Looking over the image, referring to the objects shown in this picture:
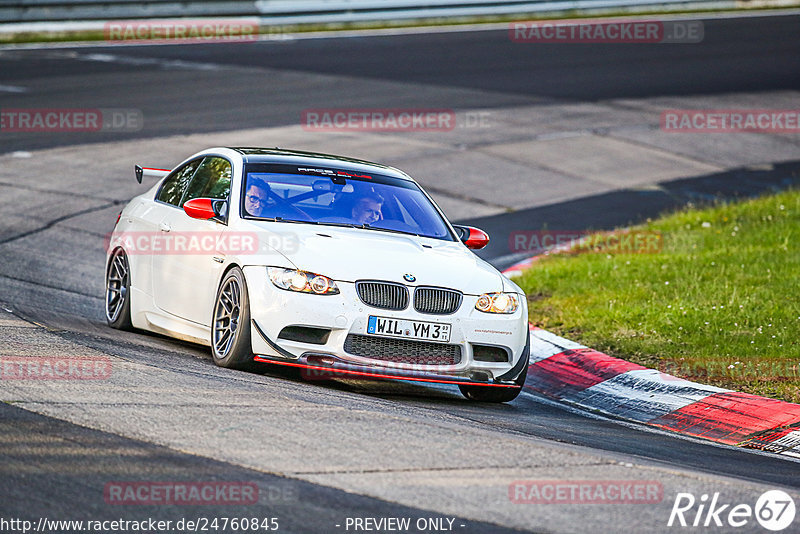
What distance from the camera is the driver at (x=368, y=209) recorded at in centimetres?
878

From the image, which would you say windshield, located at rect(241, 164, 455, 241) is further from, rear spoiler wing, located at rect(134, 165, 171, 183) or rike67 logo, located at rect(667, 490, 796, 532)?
rike67 logo, located at rect(667, 490, 796, 532)

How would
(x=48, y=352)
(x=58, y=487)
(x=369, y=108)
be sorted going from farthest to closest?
(x=369, y=108), (x=48, y=352), (x=58, y=487)

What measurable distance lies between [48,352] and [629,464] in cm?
347

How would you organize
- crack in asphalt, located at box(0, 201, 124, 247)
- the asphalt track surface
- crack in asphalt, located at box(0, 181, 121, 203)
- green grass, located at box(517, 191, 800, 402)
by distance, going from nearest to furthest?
the asphalt track surface → green grass, located at box(517, 191, 800, 402) → crack in asphalt, located at box(0, 201, 124, 247) → crack in asphalt, located at box(0, 181, 121, 203)

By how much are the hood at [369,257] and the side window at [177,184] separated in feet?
4.57

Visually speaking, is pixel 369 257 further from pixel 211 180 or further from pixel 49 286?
pixel 49 286

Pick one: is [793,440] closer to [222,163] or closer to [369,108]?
[222,163]

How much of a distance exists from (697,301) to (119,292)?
16.3 ft

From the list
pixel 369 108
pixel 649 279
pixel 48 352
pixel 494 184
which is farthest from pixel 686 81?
pixel 48 352

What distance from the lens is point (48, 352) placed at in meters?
7.29

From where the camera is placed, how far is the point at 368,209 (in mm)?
8891

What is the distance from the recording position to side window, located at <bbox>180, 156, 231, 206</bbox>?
9.07m

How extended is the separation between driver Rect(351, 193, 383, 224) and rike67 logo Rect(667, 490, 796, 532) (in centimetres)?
383

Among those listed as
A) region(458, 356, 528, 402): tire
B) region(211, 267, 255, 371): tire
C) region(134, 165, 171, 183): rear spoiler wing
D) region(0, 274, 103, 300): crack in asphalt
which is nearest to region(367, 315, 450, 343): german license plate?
region(458, 356, 528, 402): tire
